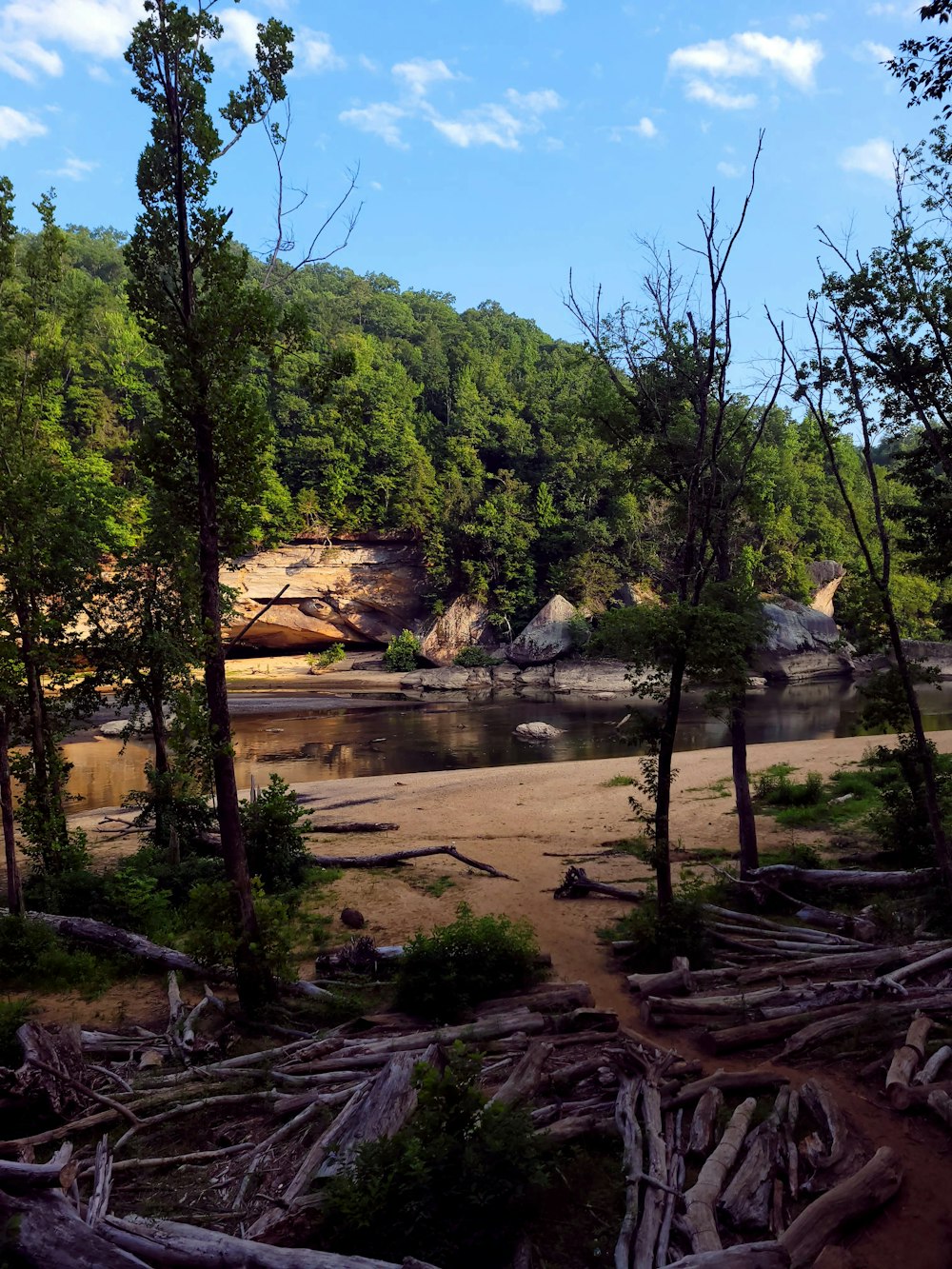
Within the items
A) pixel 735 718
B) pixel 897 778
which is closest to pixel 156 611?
pixel 735 718

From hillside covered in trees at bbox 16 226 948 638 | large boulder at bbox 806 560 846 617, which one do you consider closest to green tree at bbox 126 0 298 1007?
hillside covered in trees at bbox 16 226 948 638

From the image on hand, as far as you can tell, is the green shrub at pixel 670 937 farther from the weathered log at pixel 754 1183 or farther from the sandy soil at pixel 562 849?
the weathered log at pixel 754 1183

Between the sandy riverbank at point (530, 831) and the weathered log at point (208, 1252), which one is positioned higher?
the weathered log at point (208, 1252)

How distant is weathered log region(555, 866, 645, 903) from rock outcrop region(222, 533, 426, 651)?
3808 cm

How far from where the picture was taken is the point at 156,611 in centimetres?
1288

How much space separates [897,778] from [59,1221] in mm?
17253

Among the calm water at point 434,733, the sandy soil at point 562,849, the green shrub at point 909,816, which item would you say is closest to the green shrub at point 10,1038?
the sandy soil at point 562,849

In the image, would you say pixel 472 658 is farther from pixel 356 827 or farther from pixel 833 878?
pixel 833 878

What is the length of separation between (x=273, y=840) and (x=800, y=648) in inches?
→ 1553

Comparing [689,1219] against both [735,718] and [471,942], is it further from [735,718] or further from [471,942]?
[735,718]

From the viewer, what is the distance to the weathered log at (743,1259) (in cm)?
455

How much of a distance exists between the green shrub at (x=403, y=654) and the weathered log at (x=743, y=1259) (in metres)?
44.2

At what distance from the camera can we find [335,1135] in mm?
5785

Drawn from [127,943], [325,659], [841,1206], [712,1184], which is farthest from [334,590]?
[841,1206]
